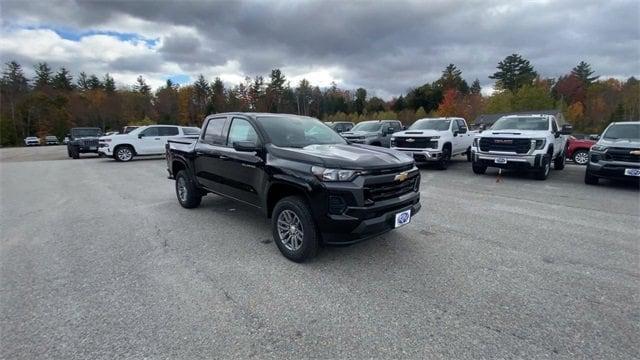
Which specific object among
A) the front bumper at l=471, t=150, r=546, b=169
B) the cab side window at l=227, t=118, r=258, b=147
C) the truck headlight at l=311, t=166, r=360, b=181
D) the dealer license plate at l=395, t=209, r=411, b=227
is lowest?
the dealer license plate at l=395, t=209, r=411, b=227

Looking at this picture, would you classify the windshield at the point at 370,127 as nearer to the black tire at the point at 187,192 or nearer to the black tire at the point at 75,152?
the black tire at the point at 187,192

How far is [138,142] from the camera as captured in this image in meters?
17.0

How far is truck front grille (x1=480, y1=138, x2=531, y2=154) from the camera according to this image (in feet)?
30.9

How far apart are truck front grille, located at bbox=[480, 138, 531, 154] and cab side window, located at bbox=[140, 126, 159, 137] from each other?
1531cm

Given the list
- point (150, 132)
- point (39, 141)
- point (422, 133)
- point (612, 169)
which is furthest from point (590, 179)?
point (39, 141)

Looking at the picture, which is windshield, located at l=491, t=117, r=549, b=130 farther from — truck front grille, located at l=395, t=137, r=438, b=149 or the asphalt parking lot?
the asphalt parking lot

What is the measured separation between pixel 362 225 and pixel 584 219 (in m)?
4.73

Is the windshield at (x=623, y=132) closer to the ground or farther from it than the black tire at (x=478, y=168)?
farther from it

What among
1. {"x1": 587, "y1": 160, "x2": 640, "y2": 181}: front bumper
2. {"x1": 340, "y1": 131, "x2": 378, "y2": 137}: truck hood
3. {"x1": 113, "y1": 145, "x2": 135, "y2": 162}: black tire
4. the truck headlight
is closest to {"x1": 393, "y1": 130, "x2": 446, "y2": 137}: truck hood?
{"x1": 340, "y1": 131, "x2": 378, "y2": 137}: truck hood

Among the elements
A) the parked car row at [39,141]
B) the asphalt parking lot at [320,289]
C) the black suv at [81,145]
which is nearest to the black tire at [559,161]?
the asphalt parking lot at [320,289]

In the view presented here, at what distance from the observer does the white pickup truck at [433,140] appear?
1158 cm

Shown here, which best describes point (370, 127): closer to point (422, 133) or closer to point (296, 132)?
point (422, 133)

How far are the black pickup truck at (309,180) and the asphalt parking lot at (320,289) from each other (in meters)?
0.47

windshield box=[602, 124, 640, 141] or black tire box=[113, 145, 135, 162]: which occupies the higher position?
windshield box=[602, 124, 640, 141]
